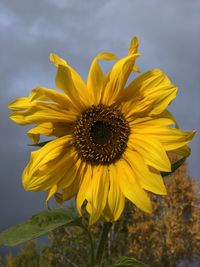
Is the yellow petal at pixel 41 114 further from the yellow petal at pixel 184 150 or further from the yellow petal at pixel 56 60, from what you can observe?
the yellow petal at pixel 184 150

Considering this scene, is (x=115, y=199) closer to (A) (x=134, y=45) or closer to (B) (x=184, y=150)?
(B) (x=184, y=150)

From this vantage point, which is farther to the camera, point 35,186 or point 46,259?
point 46,259

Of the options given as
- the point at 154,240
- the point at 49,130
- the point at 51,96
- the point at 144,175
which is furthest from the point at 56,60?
the point at 154,240

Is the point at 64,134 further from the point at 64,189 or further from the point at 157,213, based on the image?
the point at 157,213

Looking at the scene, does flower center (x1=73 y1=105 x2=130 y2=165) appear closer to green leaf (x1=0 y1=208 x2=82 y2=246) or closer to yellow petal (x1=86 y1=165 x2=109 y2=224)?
yellow petal (x1=86 y1=165 x2=109 y2=224)

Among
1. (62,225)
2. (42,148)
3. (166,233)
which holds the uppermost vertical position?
(42,148)

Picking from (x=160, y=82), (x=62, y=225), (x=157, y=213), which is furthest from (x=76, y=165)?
(x=157, y=213)

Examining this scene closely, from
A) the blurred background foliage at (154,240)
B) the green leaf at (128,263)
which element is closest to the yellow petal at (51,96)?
the green leaf at (128,263)
